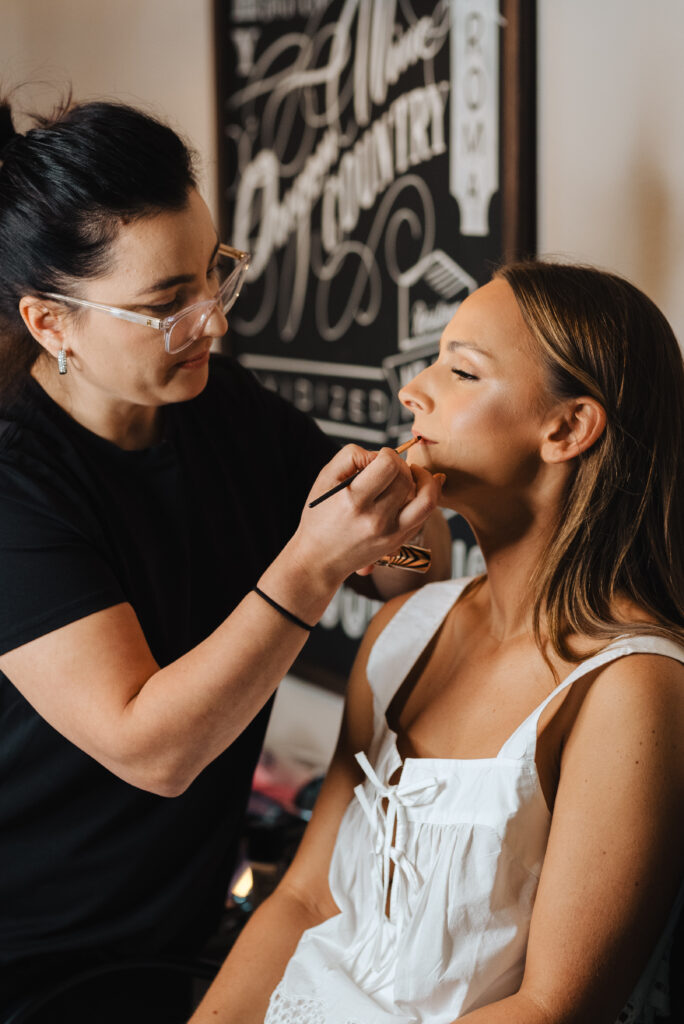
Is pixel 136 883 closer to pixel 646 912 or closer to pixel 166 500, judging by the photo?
pixel 166 500

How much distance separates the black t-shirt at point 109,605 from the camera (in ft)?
4.00

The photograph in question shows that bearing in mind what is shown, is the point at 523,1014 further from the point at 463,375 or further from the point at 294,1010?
the point at 463,375

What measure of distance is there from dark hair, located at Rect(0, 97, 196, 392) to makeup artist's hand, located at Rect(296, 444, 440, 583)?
17.6 inches

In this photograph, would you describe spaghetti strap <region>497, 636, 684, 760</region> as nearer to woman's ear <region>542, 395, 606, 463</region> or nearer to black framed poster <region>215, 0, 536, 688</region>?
woman's ear <region>542, 395, 606, 463</region>

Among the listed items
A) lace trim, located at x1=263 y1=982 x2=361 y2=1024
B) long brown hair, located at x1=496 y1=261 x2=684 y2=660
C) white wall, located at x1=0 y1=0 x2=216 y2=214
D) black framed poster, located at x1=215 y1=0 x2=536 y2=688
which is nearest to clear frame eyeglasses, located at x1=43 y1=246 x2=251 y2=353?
long brown hair, located at x1=496 y1=261 x2=684 y2=660

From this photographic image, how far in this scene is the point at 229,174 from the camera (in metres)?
2.68

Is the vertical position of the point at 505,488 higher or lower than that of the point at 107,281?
lower

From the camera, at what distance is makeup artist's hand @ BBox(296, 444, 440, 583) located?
3.43ft

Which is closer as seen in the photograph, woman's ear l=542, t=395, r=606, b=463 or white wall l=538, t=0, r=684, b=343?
woman's ear l=542, t=395, r=606, b=463

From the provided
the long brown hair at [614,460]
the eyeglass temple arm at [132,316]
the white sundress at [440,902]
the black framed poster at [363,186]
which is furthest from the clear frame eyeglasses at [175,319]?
the black framed poster at [363,186]

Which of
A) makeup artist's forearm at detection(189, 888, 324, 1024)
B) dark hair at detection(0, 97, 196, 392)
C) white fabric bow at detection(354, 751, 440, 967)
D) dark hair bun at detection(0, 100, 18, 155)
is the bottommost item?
makeup artist's forearm at detection(189, 888, 324, 1024)

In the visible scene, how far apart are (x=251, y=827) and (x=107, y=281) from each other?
1159 millimetres

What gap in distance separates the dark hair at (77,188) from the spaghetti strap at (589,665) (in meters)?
0.75

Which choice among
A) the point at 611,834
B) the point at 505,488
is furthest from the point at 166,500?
the point at 611,834
